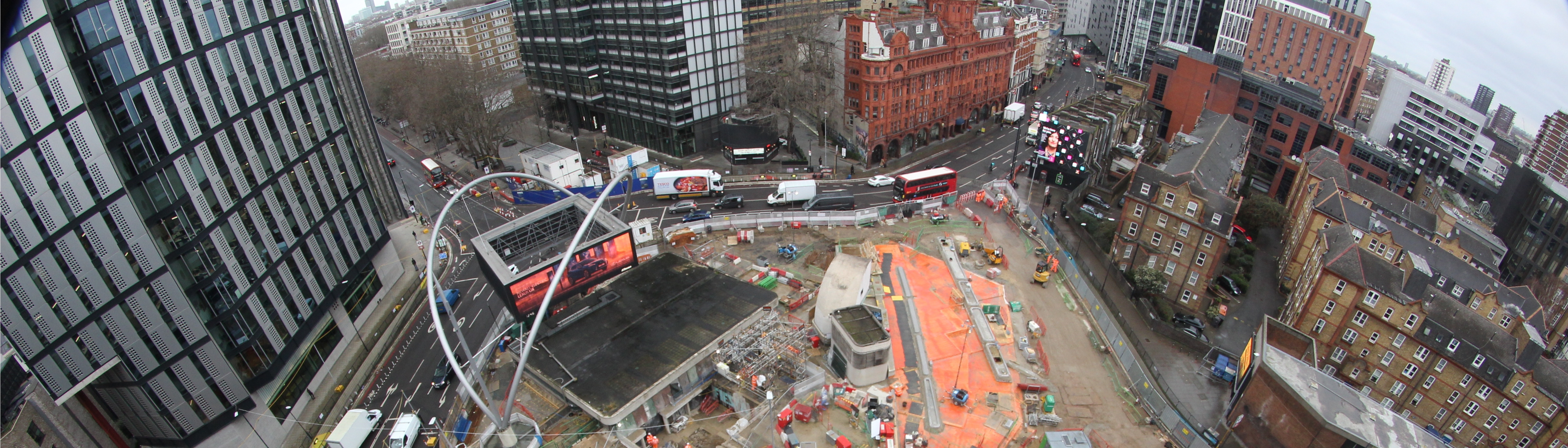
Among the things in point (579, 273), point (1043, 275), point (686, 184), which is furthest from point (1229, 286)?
point (579, 273)

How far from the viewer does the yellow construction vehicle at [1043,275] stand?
2183 inches

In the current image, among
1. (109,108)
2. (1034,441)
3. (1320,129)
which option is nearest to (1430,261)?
(1320,129)

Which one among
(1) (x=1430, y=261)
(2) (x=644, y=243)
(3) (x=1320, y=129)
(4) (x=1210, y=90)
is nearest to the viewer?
(1) (x=1430, y=261)

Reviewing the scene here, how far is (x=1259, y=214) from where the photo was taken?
75.9 m

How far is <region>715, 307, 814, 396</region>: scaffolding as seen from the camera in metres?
44.0

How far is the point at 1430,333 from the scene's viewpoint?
49969 millimetres

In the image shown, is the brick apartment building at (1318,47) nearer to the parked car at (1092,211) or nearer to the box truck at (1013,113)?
the box truck at (1013,113)

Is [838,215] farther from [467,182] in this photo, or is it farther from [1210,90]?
[1210,90]

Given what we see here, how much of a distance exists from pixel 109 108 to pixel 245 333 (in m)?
15.3

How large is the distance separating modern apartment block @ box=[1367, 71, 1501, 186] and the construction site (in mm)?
66992

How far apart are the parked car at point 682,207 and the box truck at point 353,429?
35920 millimetres

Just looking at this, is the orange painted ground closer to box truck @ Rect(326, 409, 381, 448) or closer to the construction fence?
the construction fence

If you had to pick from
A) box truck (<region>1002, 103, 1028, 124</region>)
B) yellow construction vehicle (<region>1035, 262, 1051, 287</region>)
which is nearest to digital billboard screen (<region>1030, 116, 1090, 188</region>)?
box truck (<region>1002, 103, 1028, 124</region>)

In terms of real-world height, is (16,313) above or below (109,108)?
below
